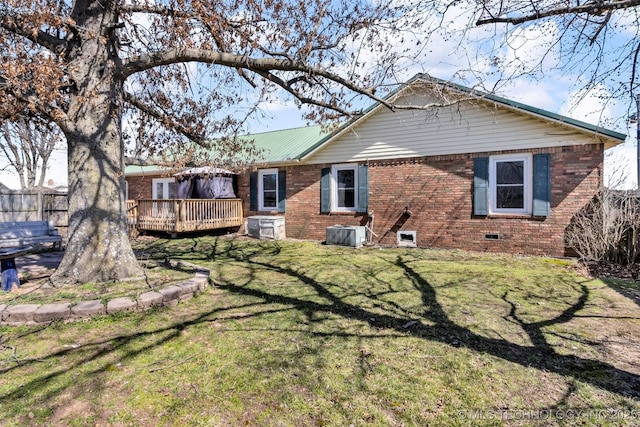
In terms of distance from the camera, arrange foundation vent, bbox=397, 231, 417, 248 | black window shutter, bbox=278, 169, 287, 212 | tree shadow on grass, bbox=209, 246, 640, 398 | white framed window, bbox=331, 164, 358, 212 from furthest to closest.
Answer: black window shutter, bbox=278, 169, 287, 212, white framed window, bbox=331, 164, 358, 212, foundation vent, bbox=397, 231, 417, 248, tree shadow on grass, bbox=209, 246, 640, 398

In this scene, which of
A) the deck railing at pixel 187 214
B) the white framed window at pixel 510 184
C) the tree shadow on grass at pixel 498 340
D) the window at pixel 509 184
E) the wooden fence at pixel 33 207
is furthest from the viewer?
the deck railing at pixel 187 214

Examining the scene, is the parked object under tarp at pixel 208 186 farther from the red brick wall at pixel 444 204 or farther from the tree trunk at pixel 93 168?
the tree trunk at pixel 93 168

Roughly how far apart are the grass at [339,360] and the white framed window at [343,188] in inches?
250

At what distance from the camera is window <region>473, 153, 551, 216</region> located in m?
8.91

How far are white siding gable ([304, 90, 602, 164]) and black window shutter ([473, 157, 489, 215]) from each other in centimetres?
38

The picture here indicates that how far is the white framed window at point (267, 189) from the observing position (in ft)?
44.2

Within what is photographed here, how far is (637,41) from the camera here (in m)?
4.11

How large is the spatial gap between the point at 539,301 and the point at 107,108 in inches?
270

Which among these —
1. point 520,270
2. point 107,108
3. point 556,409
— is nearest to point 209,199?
point 107,108

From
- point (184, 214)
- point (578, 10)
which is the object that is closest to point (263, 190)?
point (184, 214)

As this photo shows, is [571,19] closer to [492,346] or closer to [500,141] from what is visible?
[492,346]

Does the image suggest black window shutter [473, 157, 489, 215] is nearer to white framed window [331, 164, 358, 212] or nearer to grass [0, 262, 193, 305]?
white framed window [331, 164, 358, 212]

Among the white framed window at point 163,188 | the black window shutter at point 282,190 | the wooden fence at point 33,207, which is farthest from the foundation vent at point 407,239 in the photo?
the wooden fence at point 33,207

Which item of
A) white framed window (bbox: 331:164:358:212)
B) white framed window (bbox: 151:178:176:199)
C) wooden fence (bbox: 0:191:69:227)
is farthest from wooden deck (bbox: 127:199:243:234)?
white framed window (bbox: 331:164:358:212)
